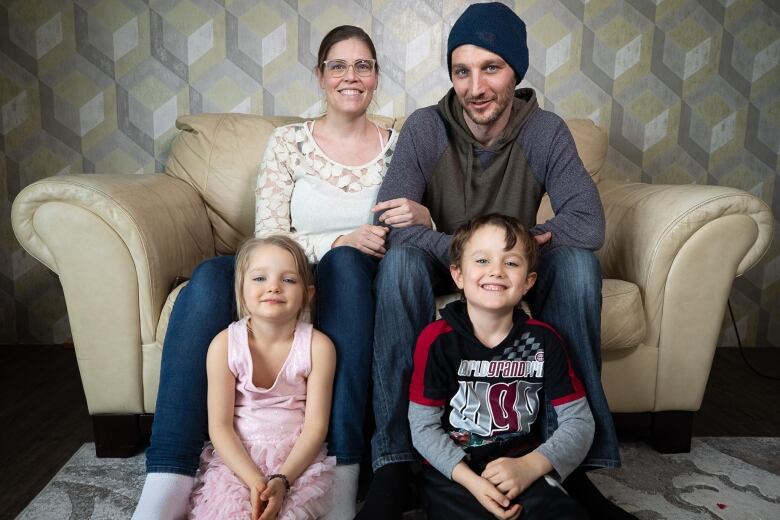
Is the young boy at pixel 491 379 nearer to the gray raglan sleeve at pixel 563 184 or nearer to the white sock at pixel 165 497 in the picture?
the gray raglan sleeve at pixel 563 184

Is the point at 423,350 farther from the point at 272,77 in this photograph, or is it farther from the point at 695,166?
the point at 695,166

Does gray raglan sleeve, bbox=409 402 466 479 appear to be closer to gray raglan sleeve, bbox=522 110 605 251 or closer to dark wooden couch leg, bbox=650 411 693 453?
gray raglan sleeve, bbox=522 110 605 251

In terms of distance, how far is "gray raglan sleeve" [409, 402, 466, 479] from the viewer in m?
1.13

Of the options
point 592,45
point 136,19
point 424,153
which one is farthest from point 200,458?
point 592,45

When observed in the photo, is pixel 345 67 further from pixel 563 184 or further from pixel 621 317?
pixel 621 317

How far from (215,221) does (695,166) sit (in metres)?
1.82

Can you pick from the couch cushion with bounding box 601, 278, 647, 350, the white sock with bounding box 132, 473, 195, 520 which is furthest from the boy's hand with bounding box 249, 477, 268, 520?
the couch cushion with bounding box 601, 278, 647, 350

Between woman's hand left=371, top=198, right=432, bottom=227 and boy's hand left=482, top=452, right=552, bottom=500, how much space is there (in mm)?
547

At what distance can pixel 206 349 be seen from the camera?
1.29 meters

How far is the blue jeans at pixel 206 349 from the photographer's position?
1.22 meters

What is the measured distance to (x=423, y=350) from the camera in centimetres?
122

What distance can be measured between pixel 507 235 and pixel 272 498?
618mm

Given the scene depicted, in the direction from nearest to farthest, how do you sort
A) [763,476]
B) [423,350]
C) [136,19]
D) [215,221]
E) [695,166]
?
[423,350] → [763,476] → [215,221] → [136,19] → [695,166]

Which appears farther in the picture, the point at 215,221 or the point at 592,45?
the point at 592,45
